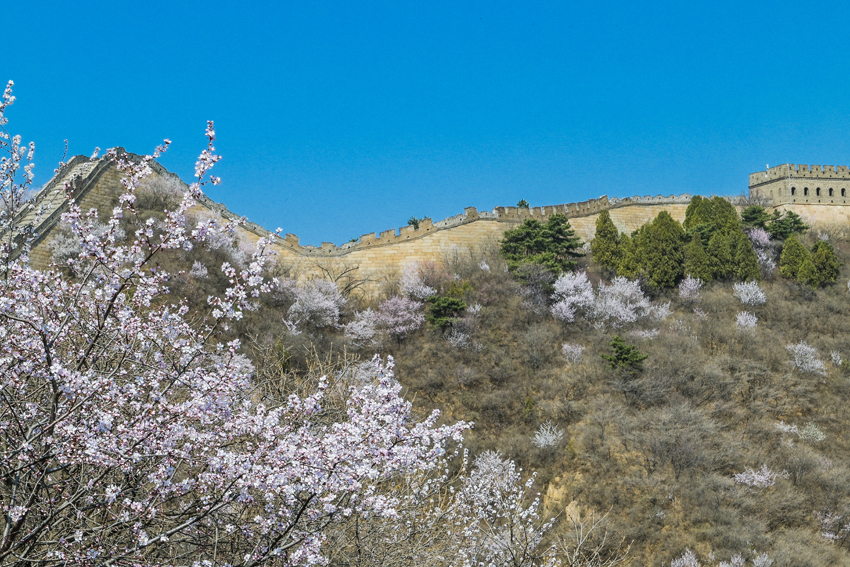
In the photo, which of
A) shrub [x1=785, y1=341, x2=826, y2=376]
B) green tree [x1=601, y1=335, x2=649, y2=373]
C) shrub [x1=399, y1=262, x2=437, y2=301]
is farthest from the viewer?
shrub [x1=399, y1=262, x2=437, y2=301]

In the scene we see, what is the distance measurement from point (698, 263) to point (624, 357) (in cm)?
906

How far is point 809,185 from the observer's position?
42844mm

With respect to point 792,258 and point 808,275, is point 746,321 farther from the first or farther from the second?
point 792,258

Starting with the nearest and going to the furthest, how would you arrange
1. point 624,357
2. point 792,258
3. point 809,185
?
1. point 624,357
2. point 792,258
3. point 809,185

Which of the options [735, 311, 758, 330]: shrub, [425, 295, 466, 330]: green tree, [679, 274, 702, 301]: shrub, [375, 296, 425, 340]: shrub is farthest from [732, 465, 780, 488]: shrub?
[375, 296, 425, 340]: shrub

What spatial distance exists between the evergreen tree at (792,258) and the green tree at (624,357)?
35.8 ft

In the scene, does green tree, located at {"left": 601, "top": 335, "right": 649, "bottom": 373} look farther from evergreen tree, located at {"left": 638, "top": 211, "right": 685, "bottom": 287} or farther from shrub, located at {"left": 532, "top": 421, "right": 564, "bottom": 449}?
evergreen tree, located at {"left": 638, "top": 211, "right": 685, "bottom": 287}

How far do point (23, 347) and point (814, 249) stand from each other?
34926 mm

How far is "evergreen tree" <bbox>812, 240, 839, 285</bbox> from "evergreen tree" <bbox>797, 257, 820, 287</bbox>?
236 millimetres

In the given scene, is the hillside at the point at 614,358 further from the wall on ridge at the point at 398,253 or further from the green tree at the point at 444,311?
the wall on ridge at the point at 398,253

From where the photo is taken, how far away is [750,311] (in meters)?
30.3

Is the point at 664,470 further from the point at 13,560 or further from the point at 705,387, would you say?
the point at 13,560

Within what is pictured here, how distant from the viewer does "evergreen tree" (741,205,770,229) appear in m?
37.4

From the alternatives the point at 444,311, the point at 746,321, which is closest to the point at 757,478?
the point at 746,321
